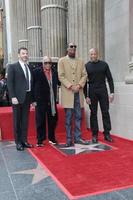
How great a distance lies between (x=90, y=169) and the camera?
4.32 meters

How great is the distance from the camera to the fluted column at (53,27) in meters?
11.9

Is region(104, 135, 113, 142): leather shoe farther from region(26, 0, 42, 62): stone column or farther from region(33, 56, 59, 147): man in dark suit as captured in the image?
region(26, 0, 42, 62): stone column

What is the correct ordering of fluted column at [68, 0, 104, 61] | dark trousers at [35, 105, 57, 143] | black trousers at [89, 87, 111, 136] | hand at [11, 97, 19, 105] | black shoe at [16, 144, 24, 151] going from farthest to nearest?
fluted column at [68, 0, 104, 61], black trousers at [89, 87, 111, 136], dark trousers at [35, 105, 57, 143], black shoe at [16, 144, 24, 151], hand at [11, 97, 19, 105]

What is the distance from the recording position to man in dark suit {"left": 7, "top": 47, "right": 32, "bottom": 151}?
5.73 m

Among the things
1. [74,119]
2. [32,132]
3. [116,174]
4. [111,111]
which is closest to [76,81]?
[74,119]

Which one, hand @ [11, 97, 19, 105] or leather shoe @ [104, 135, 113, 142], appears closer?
hand @ [11, 97, 19, 105]

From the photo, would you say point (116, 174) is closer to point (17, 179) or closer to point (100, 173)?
point (100, 173)

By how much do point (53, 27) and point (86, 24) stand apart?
3.66 meters

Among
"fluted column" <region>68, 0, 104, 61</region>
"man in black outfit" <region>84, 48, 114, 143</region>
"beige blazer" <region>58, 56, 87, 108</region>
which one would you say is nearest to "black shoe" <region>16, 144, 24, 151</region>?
"beige blazer" <region>58, 56, 87, 108</region>

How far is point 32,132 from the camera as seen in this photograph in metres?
7.16

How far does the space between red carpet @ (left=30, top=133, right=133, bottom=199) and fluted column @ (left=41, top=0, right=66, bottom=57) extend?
22.2 feet

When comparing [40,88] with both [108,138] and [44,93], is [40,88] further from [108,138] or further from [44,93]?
[108,138]

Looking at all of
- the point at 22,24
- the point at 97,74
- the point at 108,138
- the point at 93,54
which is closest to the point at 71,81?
the point at 97,74

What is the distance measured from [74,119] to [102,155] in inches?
52.9
